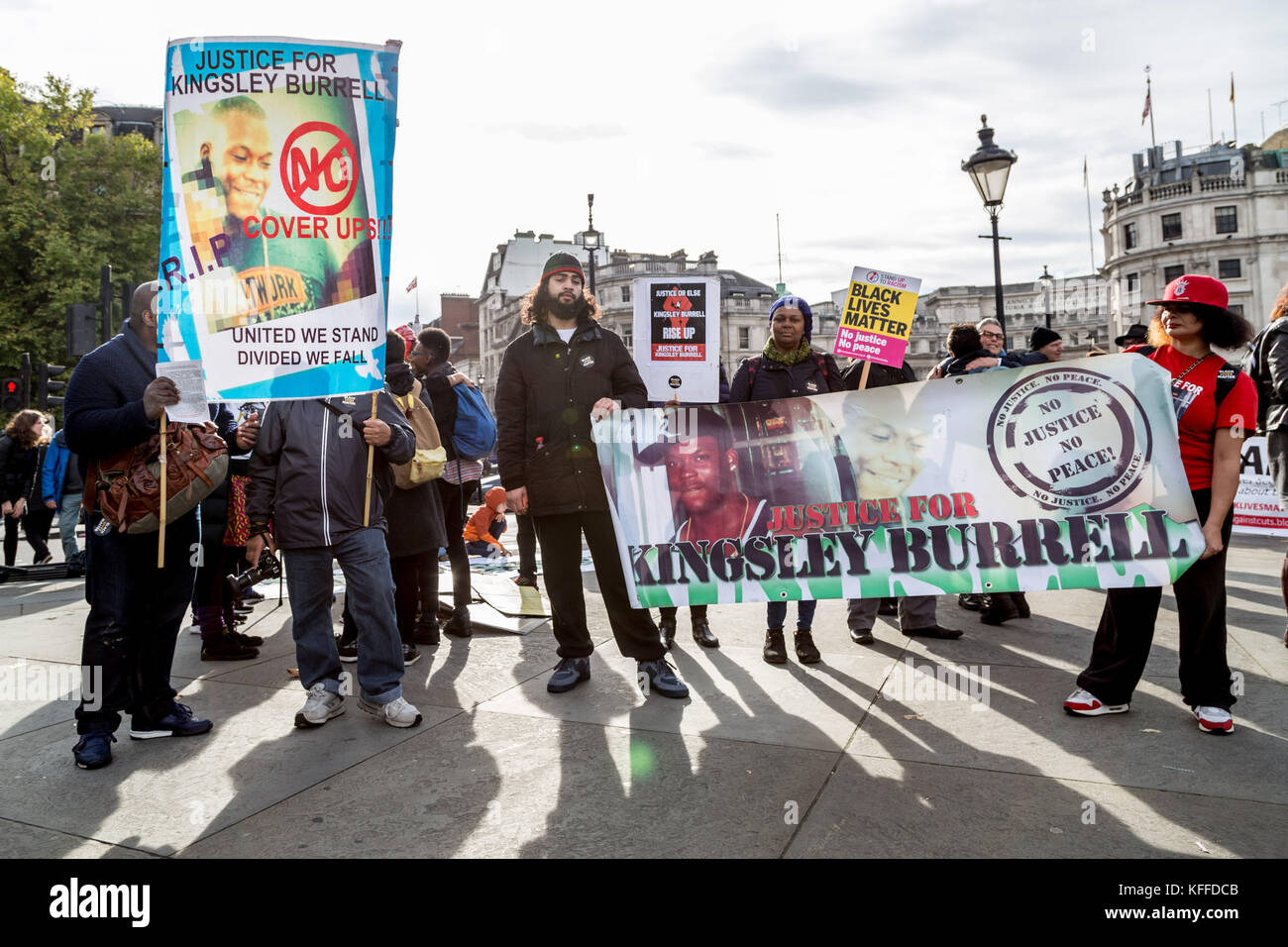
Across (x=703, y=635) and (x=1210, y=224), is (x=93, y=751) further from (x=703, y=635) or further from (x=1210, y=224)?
(x=1210, y=224)

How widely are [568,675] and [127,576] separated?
219cm

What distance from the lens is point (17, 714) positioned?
4.48m

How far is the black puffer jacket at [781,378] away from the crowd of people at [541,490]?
0.01 m

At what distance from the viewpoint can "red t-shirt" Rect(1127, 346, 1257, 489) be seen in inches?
150

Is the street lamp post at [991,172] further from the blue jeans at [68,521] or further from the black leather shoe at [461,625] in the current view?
the blue jeans at [68,521]

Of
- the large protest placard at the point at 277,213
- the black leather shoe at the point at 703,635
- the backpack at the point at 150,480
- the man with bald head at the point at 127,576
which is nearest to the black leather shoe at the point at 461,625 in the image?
the black leather shoe at the point at 703,635

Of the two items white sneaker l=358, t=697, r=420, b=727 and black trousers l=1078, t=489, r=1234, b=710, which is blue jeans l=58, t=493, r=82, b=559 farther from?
black trousers l=1078, t=489, r=1234, b=710

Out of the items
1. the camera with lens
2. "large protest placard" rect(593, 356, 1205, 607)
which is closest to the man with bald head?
the camera with lens

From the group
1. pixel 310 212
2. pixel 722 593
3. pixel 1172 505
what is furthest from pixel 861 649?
pixel 310 212

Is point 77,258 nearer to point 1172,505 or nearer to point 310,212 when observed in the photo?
point 310,212

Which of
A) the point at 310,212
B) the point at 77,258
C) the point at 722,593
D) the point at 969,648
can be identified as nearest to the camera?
the point at 310,212

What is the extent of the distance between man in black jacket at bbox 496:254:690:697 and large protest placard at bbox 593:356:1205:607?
274 mm

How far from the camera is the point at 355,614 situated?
13.7 feet
